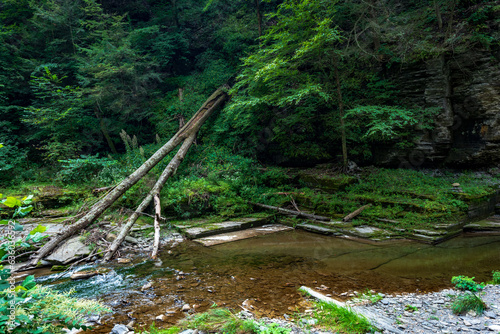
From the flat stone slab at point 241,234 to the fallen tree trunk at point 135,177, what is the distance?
9.19 ft

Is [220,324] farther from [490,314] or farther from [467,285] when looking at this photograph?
[467,285]

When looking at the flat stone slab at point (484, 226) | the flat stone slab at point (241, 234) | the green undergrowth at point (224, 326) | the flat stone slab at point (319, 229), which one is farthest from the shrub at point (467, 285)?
the flat stone slab at point (241, 234)

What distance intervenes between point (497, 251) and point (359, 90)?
24.2ft

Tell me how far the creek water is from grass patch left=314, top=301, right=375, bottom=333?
41 centimetres

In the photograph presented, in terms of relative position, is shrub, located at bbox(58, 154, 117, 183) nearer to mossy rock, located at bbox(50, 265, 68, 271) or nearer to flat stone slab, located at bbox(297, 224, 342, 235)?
mossy rock, located at bbox(50, 265, 68, 271)

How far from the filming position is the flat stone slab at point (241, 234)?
6.62 m

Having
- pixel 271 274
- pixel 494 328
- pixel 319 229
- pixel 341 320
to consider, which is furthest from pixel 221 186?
pixel 494 328

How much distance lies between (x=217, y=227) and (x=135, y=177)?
311cm

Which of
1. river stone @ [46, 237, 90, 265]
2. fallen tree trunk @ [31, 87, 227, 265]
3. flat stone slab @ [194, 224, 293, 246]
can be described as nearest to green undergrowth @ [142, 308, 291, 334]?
flat stone slab @ [194, 224, 293, 246]

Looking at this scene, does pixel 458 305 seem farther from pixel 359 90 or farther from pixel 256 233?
pixel 359 90

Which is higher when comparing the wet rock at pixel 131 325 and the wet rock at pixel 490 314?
the wet rock at pixel 131 325

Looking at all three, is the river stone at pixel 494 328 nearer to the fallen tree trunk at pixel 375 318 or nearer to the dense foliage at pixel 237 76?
the fallen tree trunk at pixel 375 318

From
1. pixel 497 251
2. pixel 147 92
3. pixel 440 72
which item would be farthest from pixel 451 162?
pixel 147 92

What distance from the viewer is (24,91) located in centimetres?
1212
